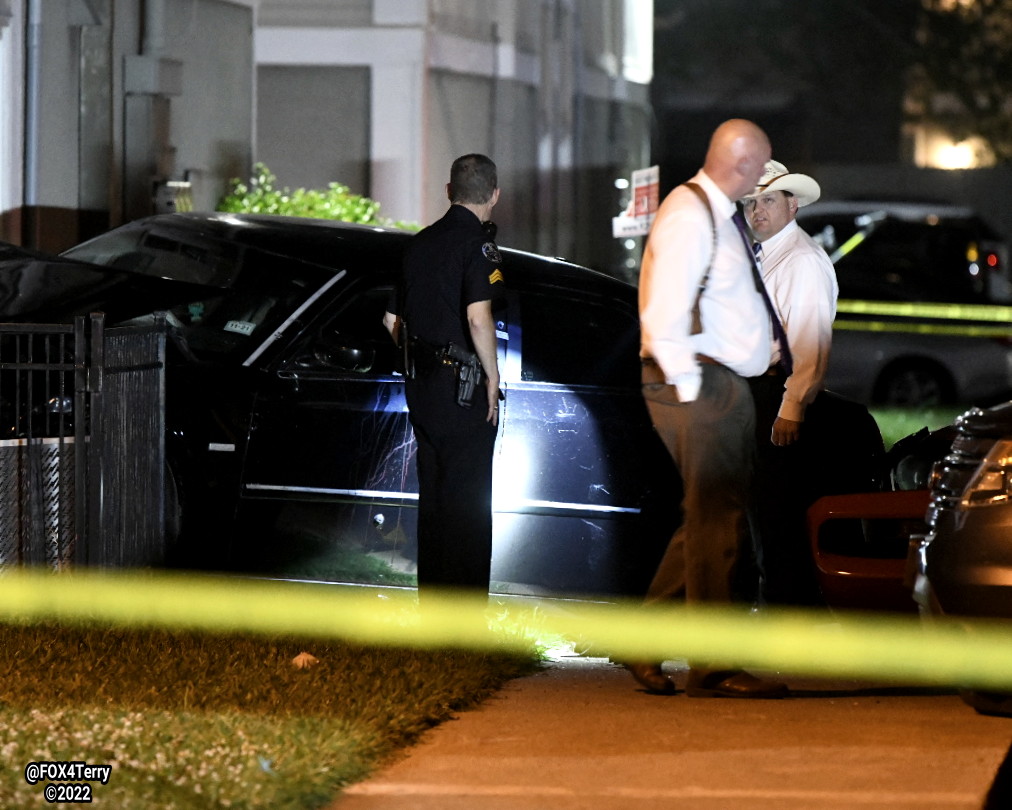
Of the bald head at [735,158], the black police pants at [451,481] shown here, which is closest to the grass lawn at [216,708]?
the black police pants at [451,481]

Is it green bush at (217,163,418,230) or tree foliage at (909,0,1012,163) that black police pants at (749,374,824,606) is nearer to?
green bush at (217,163,418,230)

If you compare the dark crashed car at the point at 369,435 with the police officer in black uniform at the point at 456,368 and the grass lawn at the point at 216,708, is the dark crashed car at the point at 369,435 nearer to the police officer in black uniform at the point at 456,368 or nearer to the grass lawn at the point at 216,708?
the police officer in black uniform at the point at 456,368

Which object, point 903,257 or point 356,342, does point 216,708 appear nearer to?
point 356,342

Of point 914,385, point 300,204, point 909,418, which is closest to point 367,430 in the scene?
point 300,204

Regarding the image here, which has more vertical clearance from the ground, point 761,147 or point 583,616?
point 761,147

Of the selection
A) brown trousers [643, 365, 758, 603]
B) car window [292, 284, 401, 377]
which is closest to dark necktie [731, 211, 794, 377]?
brown trousers [643, 365, 758, 603]

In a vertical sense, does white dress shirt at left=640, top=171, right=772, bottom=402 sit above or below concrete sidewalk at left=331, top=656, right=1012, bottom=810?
above

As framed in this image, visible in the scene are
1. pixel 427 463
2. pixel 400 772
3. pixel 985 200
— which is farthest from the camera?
pixel 985 200

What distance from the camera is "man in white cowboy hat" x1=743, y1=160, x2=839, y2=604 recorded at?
6.83 metres

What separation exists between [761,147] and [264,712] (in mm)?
2473

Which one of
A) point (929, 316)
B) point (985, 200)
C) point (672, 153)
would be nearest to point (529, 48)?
point (929, 316)

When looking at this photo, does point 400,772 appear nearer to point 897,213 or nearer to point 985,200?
point 897,213

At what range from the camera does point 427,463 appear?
6918mm

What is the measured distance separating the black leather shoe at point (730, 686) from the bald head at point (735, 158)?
5.26 ft
